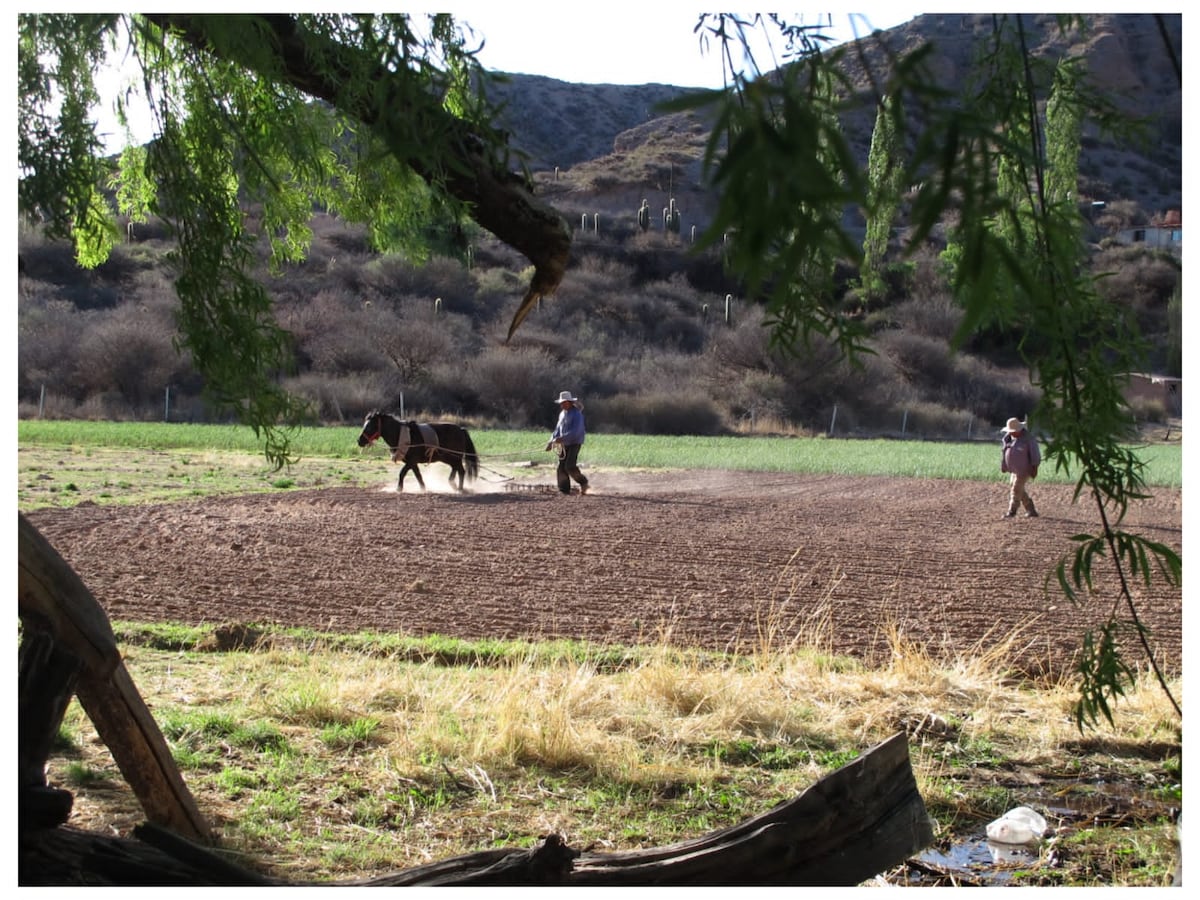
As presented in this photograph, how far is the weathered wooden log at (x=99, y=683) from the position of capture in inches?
146

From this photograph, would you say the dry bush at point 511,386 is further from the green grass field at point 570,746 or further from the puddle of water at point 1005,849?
the puddle of water at point 1005,849

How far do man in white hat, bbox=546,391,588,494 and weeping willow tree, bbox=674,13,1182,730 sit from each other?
1358cm

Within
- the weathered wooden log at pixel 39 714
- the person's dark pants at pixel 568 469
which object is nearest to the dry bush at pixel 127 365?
the person's dark pants at pixel 568 469

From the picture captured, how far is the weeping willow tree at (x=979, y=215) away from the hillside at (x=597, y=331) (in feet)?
106

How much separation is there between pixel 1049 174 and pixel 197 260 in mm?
3298

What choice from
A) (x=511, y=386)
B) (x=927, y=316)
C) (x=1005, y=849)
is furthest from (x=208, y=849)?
(x=927, y=316)

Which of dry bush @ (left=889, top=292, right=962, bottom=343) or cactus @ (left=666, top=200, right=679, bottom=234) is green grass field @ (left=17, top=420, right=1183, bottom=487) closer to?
dry bush @ (left=889, top=292, right=962, bottom=343)

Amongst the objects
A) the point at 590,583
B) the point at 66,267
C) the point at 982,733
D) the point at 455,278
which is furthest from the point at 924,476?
the point at 66,267

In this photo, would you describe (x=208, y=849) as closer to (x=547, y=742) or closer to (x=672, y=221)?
(x=547, y=742)

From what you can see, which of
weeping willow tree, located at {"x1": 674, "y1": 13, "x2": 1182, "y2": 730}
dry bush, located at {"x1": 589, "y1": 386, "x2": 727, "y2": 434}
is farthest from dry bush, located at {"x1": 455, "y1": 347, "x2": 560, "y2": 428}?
weeping willow tree, located at {"x1": 674, "y1": 13, "x2": 1182, "y2": 730}

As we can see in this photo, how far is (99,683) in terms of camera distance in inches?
157

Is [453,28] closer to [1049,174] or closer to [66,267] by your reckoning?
[1049,174]

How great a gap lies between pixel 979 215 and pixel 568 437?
17.3 meters

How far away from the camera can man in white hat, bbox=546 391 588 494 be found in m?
18.7
